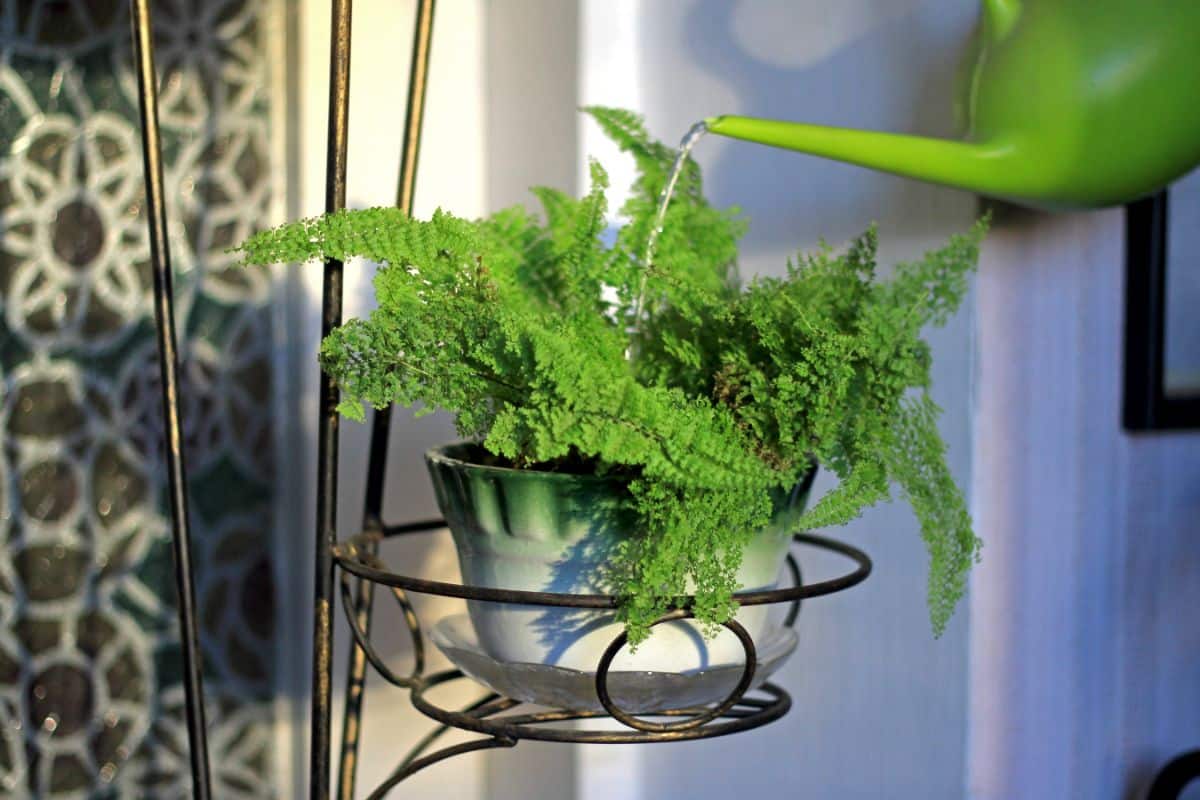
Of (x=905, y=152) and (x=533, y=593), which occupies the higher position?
(x=905, y=152)

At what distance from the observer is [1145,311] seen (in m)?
0.85

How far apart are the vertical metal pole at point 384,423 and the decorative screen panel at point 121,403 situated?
0.86 feet

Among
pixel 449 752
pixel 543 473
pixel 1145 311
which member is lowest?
pixel 449 752

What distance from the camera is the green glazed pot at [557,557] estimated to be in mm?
460

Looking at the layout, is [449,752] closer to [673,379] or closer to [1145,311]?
[673,379]

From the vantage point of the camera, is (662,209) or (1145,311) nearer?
(662,209)

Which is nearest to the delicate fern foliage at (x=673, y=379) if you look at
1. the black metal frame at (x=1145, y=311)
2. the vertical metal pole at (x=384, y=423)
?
the vertical metal pole at (x=384, y=423)

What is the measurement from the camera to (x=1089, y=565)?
87cm

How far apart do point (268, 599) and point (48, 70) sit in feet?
1.36

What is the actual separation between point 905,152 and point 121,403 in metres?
0.57

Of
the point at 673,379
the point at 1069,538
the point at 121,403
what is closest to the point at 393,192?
the point at 121,403

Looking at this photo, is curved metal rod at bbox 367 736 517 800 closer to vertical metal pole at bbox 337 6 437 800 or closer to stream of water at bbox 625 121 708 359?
vertical metal pole at bbox 337 6 437 800

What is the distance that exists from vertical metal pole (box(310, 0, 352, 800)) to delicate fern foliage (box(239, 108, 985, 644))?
0.15ft

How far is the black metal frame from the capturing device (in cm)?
85
